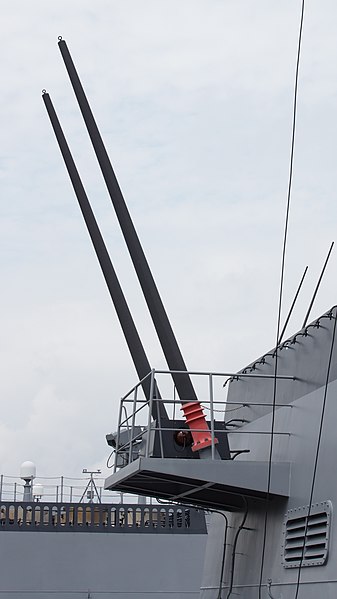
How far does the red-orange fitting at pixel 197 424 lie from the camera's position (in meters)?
9.65

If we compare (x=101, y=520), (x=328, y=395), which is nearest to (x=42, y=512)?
(x=101, y=520)

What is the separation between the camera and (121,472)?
32.6 feet

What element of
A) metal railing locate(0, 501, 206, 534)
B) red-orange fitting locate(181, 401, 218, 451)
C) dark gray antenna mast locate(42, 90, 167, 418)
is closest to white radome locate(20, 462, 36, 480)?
metal railing locate(0, 501, 206, 534)

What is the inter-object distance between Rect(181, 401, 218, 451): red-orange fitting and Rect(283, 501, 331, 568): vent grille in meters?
1.14

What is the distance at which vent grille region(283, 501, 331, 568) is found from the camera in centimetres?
797

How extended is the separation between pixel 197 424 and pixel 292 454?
1.16m

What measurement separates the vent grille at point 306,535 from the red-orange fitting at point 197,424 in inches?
44.8

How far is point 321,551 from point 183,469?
5.14 ft

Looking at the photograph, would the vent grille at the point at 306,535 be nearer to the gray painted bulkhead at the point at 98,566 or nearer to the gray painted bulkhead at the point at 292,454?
the gray painted bulkhead at the point at 292,454

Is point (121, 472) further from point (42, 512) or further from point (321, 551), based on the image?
point (42, 512)

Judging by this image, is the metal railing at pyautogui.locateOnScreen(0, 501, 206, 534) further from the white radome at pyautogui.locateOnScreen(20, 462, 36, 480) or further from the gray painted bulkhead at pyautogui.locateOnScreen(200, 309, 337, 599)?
the gray painted bulkhead at pyautogui.locateOnScreen(200, 309, 337, 599)

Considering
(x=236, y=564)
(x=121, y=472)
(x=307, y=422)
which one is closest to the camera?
(x=307, y=422)

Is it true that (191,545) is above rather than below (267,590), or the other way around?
above

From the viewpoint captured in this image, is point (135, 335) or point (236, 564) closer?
point (236, 564)
